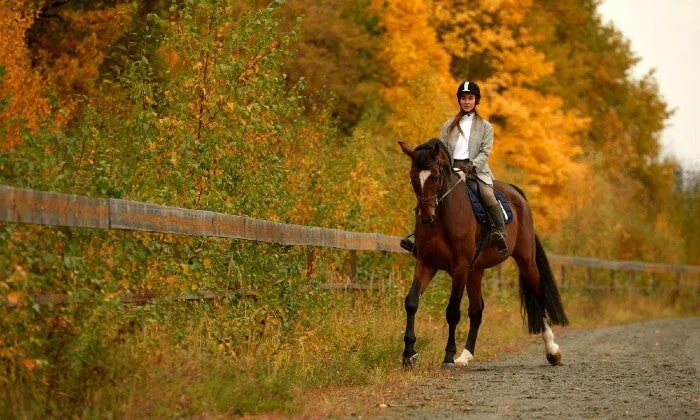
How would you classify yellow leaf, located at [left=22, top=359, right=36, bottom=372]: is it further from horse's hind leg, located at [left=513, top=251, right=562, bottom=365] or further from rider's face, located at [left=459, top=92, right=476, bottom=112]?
horse's hind leg, located at [left=513, top=251, right=562, bottom=365]

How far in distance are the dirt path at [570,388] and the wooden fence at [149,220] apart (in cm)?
187

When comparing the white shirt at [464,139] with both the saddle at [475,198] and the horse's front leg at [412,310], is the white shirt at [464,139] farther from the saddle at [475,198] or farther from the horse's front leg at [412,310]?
the horse's front leg at [412,310]

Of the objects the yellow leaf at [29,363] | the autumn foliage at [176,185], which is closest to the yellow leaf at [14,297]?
the autumn foliage at [176,185]

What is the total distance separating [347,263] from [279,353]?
5.09 m

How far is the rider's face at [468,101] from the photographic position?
1264 centimetres

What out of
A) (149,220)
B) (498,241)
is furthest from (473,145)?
(149,220)

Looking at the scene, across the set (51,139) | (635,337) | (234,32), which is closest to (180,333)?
(51,139)

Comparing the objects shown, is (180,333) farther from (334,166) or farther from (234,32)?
(334,166)

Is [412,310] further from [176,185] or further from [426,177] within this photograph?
[176,185]

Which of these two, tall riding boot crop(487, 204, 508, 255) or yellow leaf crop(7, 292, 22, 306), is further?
tall riding boot crop(487, 204, 508, 255)

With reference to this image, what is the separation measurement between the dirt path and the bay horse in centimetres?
49

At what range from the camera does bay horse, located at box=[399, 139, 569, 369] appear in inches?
459

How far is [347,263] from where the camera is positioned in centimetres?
1463

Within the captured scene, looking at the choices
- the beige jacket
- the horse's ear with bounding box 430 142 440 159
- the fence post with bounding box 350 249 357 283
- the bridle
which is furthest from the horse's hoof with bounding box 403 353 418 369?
the fence post with bounding box 350 249 357 283
